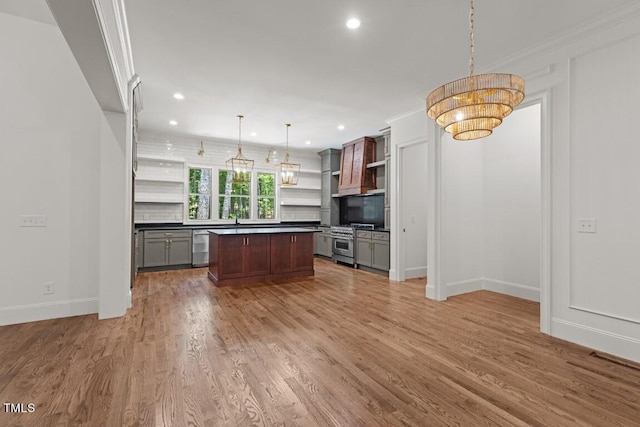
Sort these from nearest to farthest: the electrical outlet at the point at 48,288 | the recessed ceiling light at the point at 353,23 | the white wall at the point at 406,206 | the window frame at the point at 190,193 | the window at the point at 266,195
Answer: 1. the recessed ceiling light at the point at 353,23
2. the electrical outlet at the point at 48,288
3. the white wall at the point at 406,206
4. the window frame at the point at 190,193
5. the window at the point at 266,195

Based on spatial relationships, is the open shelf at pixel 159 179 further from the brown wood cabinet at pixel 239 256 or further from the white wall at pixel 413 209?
the white wall at pixel 413 209

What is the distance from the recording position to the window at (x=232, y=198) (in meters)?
7.82

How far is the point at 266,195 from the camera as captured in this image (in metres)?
8.44

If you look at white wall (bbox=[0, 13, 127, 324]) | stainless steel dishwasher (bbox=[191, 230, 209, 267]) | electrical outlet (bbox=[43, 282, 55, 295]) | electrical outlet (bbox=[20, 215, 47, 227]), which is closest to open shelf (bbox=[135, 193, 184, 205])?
stainless steel dishwasher (bbox=[191, 230, 209, 267])

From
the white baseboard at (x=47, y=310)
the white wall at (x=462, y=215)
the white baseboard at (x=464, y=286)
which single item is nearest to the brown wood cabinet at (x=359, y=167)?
the white wall at (x=462, y=215)

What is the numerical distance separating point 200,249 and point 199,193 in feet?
5.00

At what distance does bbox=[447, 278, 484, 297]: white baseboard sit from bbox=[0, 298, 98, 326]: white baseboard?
482 cm

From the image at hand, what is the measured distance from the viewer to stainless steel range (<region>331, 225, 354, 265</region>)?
7.04m

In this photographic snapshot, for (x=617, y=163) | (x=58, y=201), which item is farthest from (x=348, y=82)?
(x=58, y=201)

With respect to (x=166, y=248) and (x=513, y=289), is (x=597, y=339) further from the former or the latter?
(x=166, y=248)

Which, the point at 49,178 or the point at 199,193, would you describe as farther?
the point at 199,193

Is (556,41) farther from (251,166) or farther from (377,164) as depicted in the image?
(251,166)

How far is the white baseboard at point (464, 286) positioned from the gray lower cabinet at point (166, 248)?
530 cm

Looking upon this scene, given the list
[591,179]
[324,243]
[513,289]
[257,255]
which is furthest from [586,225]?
[324,243]
